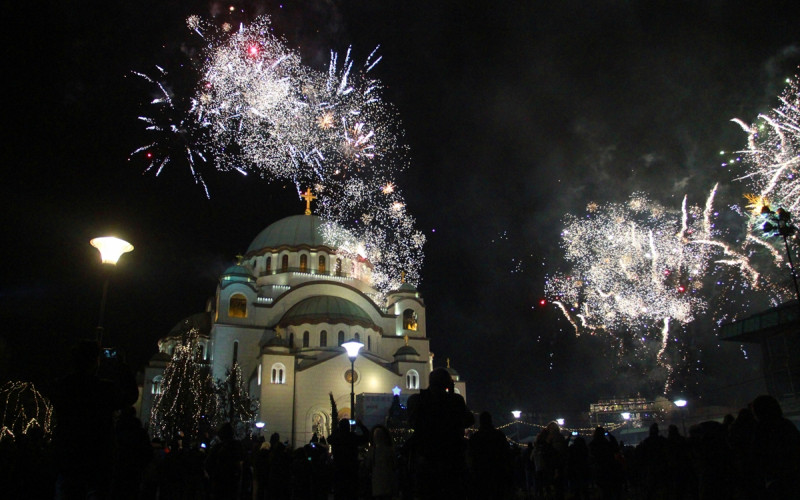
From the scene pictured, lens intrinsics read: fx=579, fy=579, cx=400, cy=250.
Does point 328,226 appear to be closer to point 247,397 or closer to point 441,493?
point 247,397

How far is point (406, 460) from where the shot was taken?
5.50m

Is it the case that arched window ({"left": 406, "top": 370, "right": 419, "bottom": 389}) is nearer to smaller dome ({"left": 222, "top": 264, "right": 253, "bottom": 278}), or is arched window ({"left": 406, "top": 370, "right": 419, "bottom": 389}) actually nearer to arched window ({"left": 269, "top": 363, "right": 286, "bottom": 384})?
arched window ({"left": 269, "top": 363, "right": 286, "bottom": 384})

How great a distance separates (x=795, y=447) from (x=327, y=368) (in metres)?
33.8

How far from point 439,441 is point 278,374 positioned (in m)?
33.1

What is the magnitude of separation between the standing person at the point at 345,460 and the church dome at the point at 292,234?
39.1 meters

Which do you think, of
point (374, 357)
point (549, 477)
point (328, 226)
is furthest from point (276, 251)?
point (549, 477)

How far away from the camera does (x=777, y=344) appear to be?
101 feet

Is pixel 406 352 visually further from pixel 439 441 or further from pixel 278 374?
pixel 439 441

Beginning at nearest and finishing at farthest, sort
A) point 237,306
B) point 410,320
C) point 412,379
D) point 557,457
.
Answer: point 557,457 < point 412,379 < point 237,306 < point 410,320

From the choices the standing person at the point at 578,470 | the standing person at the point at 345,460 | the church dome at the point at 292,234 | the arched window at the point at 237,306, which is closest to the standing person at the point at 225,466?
the standing person at the point at 345,460

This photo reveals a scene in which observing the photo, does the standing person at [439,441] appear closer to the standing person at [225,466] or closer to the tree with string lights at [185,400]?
the standing person at [225,466]

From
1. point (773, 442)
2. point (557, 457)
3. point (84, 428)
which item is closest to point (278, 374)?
point (557, 457)

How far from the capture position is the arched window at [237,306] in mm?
41781

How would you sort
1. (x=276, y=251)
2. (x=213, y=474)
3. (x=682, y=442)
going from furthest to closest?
(x=276, y=251) → (x=682, y=442) → (x=213, y=474)
